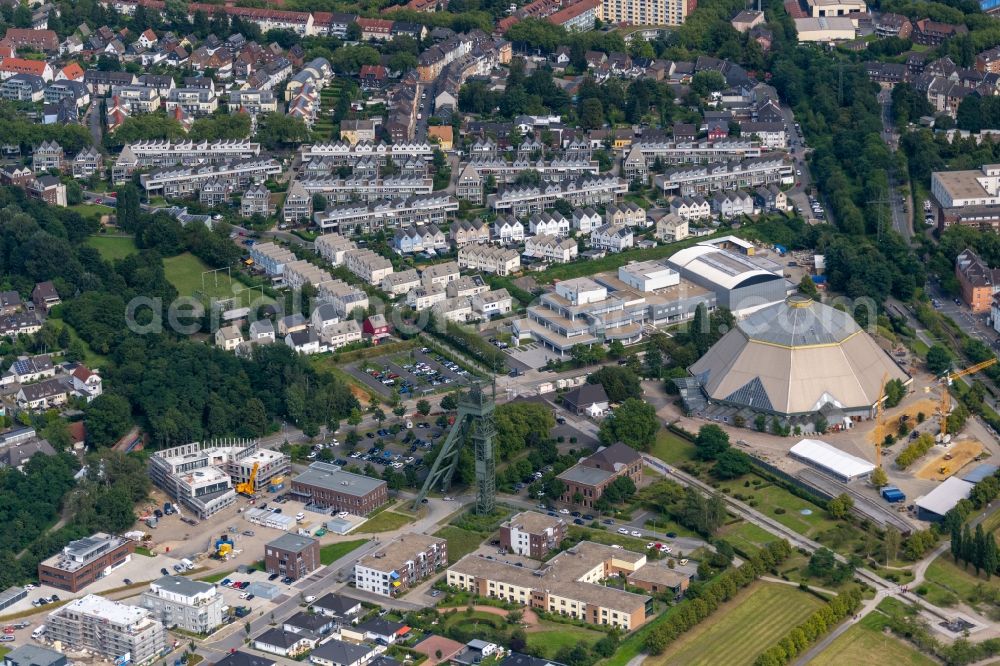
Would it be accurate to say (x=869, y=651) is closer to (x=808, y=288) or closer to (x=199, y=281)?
(x=808, y=288)

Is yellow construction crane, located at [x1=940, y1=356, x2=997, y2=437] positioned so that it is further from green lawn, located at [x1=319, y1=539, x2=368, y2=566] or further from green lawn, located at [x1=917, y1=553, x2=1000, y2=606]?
green lawn, located at [x1=319, y1=539, x2=368, y2=566]

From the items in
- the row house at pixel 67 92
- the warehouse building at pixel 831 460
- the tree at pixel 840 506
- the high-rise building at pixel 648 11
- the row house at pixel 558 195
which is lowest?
the tree at pixel 840 506

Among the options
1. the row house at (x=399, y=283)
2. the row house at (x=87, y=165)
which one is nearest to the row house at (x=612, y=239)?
the row house at (x=399, y=283)

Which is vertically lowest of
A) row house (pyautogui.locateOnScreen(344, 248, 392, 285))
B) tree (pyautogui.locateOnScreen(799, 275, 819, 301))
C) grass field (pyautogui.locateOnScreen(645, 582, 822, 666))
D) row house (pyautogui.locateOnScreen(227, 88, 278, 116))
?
grass field (pyautogui.locateOnScreen(645, 582, 822, 666))

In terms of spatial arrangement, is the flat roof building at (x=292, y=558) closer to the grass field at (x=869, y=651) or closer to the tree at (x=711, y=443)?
the tree at (x=711, y=443)

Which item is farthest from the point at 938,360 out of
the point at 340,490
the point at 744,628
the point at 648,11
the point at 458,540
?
the point at 648,11

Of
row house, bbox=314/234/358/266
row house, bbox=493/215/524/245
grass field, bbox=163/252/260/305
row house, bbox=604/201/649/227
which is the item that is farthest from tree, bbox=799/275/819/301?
grass field, bbox=163/252/260/305
